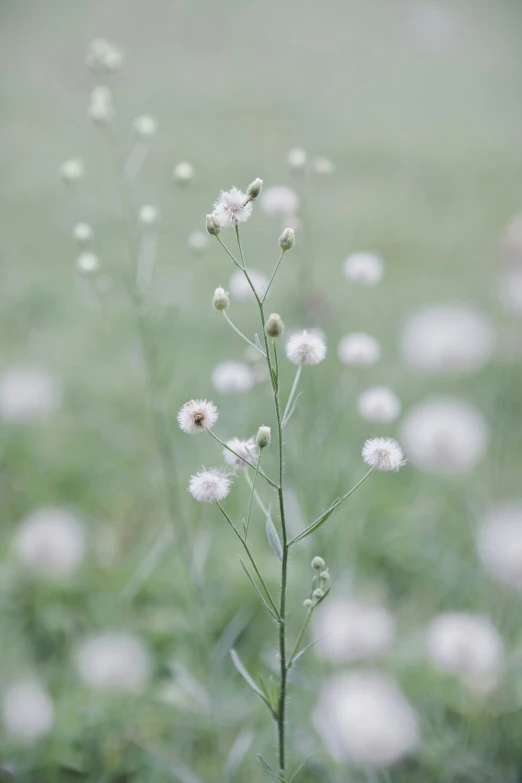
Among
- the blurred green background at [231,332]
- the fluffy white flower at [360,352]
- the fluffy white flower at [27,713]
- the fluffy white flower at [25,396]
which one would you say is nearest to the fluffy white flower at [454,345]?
the blurred green background at [231,332]

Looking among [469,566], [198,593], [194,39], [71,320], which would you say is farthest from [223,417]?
[194,39]

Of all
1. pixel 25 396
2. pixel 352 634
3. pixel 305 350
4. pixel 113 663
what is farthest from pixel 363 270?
pixel 25 396

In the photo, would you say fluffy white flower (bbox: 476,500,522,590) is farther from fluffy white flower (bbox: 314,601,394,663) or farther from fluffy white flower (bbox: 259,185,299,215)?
fluffy white flower (bbox: 259,185,299,215)

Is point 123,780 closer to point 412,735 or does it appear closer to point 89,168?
point 412,735

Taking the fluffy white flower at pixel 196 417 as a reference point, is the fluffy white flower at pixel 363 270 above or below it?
above

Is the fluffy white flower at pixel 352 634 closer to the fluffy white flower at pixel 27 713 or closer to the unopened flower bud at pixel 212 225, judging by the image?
the fluffy white flower at pixel 27 713

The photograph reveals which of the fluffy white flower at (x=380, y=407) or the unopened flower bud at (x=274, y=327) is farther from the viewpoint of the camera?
the fluffy white flower at (x=380, y=407)

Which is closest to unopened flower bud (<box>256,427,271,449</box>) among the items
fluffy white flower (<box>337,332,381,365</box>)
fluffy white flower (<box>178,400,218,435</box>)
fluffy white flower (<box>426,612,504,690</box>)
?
fluffy white flower (<box>178,400,218,435</box>)
